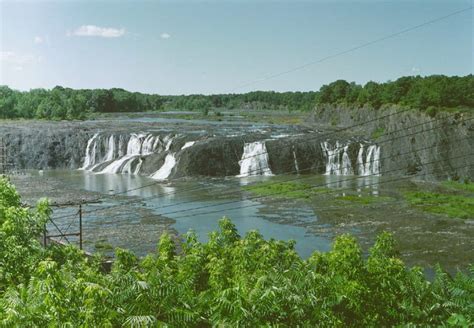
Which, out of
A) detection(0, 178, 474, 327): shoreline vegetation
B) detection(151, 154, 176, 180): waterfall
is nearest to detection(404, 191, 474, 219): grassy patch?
detection(151, 154, 176, 180): waterfall

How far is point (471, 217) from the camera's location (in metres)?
40.9

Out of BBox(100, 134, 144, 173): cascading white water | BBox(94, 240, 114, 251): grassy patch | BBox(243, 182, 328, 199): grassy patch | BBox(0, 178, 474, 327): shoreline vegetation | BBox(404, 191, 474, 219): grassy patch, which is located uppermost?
BBox(100, 134, 144, 173): cascading white water

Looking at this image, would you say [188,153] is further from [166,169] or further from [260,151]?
[260,151]

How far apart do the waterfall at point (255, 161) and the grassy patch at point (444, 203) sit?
58.5 ft

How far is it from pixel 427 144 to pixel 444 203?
18.1 metres

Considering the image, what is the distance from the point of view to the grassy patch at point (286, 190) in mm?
50406

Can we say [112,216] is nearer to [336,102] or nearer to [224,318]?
[224,318]

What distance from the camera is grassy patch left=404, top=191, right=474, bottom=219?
42094 mm

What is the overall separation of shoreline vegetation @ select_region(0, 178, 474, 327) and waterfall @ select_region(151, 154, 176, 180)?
1593 inches

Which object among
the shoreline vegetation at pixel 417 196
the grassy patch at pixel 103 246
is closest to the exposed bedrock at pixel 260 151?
the shoreline vegetation at pixel 417 196

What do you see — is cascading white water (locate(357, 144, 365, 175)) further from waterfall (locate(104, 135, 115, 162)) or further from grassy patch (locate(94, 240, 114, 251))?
grassy patch (locate(94, 240, 114, 251))

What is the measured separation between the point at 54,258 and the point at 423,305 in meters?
9.46

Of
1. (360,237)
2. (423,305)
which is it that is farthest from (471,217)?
(423,305)

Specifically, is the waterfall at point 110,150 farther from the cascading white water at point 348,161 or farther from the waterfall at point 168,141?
the cascading white water at point 348,161
